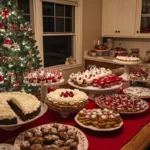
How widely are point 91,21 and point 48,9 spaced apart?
1.05 m

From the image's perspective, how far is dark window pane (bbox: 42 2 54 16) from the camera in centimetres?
366

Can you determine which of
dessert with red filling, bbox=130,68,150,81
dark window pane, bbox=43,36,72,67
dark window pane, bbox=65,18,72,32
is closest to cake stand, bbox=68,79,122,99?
dessert with red filling, bbox=130,68,150,81

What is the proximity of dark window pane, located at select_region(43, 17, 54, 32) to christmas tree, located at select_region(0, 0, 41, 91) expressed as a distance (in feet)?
2.93

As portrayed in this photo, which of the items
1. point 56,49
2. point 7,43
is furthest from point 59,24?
point 7,43

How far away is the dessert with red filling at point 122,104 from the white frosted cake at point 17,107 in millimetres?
514

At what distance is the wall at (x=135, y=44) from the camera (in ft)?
13.5

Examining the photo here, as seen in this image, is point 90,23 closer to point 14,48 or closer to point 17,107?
point 14,48

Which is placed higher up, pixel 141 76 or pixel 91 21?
pixel 91 21

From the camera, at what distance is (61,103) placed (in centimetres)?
130

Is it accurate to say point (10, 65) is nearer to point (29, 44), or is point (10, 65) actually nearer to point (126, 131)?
point (29, 44)

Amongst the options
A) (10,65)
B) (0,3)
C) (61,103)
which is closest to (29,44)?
(10,65)

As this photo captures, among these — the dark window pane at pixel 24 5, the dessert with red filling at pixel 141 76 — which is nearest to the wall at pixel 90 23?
the dark window pane at pixel 24 5

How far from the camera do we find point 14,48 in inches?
110

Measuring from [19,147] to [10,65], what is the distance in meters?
2.00
